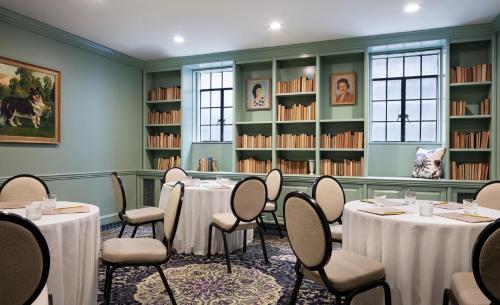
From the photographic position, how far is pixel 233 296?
114 inches

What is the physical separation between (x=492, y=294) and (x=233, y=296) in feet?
6.27

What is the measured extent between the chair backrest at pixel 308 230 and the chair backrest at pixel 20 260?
4.45 ft

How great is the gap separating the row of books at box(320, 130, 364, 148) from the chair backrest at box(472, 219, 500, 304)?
3.68 m

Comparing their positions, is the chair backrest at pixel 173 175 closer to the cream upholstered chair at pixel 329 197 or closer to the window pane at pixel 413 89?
the cream upholstered chair at pixel 329 197

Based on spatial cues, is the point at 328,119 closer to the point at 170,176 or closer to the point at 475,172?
the point at 475,172

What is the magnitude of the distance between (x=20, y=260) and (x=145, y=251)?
1096mm

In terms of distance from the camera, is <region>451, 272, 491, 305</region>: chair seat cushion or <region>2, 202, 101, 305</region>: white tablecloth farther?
<region>2, 202, 101, 305</region>: white tablecloth

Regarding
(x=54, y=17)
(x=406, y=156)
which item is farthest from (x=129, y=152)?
(x=406, y=156)

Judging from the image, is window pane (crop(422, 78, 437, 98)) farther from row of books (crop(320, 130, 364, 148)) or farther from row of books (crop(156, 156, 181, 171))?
row of books (crop(156, 156, 181, 171))

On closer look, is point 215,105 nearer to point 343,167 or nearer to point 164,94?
point 164,94

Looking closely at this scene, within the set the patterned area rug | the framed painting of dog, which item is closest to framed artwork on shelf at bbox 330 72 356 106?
the patterned area rug

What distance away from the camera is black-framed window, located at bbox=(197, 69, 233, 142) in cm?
646

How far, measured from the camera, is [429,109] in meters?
5.19

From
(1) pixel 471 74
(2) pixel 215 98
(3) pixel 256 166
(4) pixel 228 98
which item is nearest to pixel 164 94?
(2) pixel 215 98
